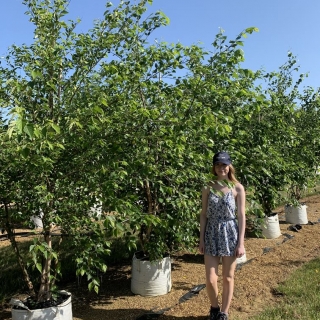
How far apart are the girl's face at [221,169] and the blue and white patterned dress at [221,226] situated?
19cm

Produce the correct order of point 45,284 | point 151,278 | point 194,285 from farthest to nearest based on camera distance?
point 194,285
point 151,278
point 45,284

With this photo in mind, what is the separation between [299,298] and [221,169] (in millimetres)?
1776

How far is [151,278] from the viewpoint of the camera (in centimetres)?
421

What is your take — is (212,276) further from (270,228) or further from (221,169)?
(270,228)

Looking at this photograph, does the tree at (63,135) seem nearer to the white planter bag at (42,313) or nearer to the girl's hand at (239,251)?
the white planter bag at (42,313)

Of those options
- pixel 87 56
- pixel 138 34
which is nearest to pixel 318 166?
pixel 138 34

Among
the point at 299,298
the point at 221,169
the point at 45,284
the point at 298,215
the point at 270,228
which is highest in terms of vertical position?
the point at 221,169

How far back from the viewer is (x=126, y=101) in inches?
124

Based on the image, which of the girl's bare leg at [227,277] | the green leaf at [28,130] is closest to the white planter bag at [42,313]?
the girl's bare leg at [227,277]

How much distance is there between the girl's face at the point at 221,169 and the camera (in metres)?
3.18

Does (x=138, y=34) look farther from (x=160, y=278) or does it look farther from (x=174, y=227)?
(x=160, y=278)

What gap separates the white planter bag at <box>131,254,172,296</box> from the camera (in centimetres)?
421

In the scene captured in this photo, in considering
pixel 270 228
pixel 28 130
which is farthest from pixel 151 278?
pixel 270 228

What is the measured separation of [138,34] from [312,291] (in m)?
3.33
